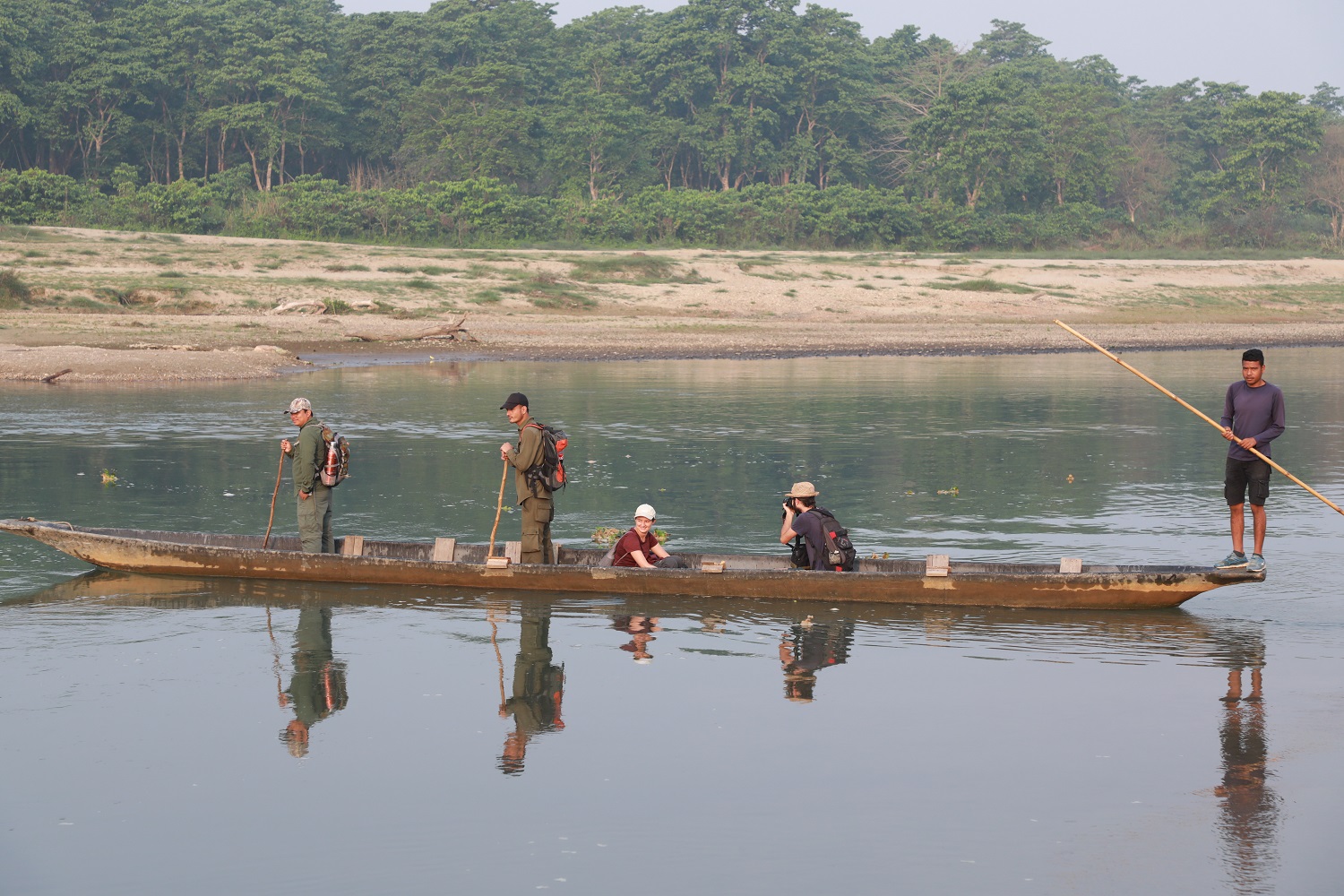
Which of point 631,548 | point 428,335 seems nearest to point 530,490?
point 631,548

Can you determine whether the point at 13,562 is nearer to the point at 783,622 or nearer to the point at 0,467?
the point at 0,467

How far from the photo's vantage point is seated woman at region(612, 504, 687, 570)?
13.3 meters

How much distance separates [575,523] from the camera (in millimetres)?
17516

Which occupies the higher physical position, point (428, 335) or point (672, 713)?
point (428, 335)

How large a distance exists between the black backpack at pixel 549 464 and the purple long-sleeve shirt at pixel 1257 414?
18.9 ft

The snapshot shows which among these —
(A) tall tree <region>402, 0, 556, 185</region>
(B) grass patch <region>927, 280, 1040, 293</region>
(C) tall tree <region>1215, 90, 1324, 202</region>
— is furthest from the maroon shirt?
(C) tall tree <region>1215, 90, 1324, 202</region>

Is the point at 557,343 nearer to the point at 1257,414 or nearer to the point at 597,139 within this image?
the point at 1257,414

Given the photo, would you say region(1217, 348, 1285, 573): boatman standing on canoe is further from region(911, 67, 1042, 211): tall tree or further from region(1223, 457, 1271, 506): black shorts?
region(911, 67, 1042, 211): tall tree

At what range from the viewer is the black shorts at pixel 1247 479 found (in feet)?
42.0

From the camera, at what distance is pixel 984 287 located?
52500 mm

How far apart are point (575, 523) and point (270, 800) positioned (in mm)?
9262

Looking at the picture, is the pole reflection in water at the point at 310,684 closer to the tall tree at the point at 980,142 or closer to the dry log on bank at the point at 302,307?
the dry log on bank at the point at 302,307

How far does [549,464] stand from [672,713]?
3.64 meters

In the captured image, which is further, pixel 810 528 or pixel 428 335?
pixel 428 335
